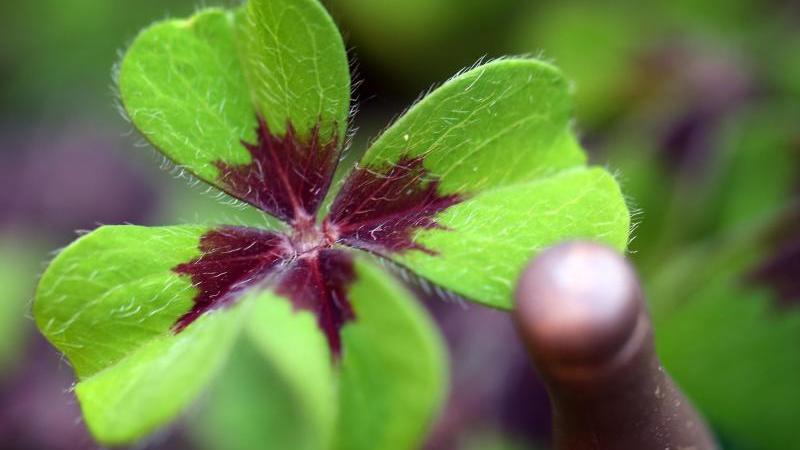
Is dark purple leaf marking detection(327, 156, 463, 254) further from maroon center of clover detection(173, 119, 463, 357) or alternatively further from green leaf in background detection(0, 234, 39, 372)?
green leaf in background detection(0, 234, 39, 372)

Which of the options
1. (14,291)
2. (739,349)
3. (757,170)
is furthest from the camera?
(14,291)

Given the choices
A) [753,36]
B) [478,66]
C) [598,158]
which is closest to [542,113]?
[478,66]

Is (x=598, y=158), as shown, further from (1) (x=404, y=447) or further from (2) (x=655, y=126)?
(1) (x=404, y=447)

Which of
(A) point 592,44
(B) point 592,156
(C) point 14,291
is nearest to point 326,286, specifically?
(B) point 592,156

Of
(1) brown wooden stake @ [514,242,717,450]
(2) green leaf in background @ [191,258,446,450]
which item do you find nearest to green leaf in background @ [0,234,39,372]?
(2) green leaf in background @ [191,258,446,450]

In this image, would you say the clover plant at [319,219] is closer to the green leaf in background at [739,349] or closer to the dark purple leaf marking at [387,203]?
the dark purple leaf marking at [387,203]

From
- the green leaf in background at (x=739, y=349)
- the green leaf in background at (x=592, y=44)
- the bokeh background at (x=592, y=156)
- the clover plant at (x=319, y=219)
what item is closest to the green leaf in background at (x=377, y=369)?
the clover plant at (x=319, y=219)

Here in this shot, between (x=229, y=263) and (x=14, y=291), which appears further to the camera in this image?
(x=14, y=291)

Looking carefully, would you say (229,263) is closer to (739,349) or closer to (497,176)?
(497,176)
